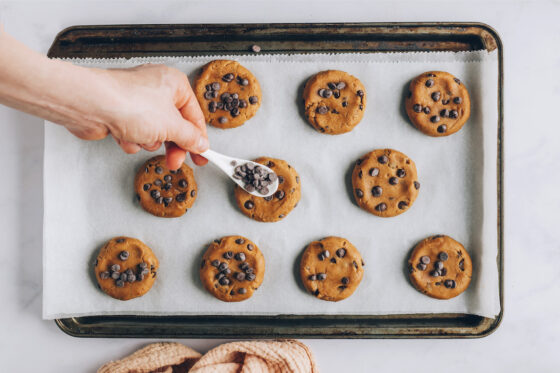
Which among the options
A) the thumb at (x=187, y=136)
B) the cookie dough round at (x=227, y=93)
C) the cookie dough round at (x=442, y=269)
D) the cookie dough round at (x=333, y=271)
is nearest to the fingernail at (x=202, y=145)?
the thumb at (x=187, y=136)

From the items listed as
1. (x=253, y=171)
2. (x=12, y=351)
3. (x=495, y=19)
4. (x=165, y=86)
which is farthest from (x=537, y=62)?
(x=12, y=351)

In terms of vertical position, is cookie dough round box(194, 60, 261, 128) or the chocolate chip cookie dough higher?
cookie dough round box(194, 60, 261, 128)

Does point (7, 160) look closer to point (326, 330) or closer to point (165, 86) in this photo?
point (165, 86)

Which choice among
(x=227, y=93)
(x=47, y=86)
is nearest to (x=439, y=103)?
(x=227, y=93)

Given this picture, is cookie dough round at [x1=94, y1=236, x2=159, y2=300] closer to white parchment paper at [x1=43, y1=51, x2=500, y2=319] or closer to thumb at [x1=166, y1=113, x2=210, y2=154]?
white parchment paper at [x1=43, y1=51, x2=500, y2=319]

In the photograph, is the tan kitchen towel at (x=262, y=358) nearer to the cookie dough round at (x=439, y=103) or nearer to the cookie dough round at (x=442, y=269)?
the cookie dough round at (x=442, y=269)

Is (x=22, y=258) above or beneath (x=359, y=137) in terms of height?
beneath

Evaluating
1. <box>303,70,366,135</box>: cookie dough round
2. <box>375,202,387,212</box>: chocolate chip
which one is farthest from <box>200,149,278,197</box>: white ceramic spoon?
<box>375,202,387,212</box>: chocolate chip
